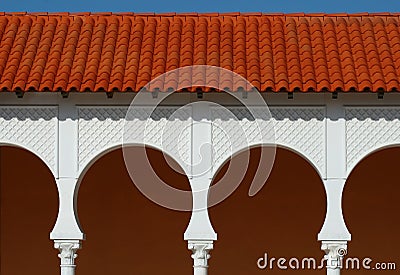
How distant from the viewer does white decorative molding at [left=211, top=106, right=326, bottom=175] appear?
13203mm

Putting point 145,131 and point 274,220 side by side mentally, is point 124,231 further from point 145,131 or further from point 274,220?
point 145,131

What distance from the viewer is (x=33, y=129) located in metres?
13.4

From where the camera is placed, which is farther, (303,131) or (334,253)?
(303,131)

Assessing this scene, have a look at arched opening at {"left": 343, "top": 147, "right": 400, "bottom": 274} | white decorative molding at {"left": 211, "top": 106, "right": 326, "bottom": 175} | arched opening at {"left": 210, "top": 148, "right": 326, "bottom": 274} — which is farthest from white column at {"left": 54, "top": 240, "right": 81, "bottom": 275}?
arched opening at {"left": 343, "top": 147, "right": 400, "bottom": 274}

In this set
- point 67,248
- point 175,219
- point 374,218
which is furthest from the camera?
point 175,219

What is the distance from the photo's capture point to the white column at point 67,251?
1311 cm

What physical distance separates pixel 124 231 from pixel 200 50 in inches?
152

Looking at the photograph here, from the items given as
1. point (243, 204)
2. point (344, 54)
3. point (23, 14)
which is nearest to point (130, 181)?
point (243, 204)

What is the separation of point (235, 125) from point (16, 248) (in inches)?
200

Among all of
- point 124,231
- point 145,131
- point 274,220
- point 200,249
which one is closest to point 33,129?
point 145,131

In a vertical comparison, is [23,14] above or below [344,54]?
above

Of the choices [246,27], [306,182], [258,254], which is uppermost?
[246,27]

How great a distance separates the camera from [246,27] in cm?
1522

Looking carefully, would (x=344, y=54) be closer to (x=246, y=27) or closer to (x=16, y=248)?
(x=246, y=27)
